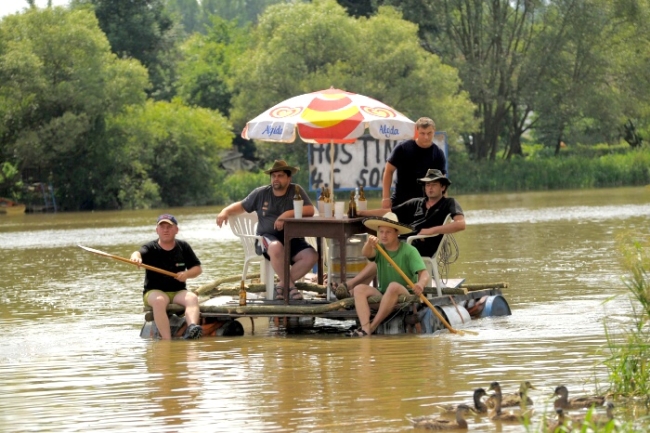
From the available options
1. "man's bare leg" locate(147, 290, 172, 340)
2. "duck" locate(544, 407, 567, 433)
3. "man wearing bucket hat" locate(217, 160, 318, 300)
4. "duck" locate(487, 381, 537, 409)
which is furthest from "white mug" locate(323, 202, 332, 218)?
"duck" locate(544, 407, 567, 433)

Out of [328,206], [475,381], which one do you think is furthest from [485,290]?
[475,381]

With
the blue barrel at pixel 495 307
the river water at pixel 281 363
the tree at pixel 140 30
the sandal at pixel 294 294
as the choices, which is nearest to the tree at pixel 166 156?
the tree at pixel 140 30

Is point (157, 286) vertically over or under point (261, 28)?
under

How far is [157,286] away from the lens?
12188 millimetres

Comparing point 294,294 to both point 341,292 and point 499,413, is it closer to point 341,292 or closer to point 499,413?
point 341,292

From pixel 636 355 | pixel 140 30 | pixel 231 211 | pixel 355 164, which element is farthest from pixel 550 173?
pixel 636 355

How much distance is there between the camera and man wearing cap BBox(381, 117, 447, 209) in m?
12.5

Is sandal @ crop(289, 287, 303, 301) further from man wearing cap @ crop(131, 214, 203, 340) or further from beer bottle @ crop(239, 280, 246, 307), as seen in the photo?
man wearing cap @ crop(131, 214, 203, 340)

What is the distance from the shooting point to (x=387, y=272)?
11867mm

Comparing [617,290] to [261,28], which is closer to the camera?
[617,290]

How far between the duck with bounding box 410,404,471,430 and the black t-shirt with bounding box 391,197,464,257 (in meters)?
4.59

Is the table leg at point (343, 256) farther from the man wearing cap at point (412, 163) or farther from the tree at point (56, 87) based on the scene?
the tree at point (56, 87)

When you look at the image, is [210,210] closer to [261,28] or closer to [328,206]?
[261,28]

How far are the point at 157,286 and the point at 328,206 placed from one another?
1.68 meters
